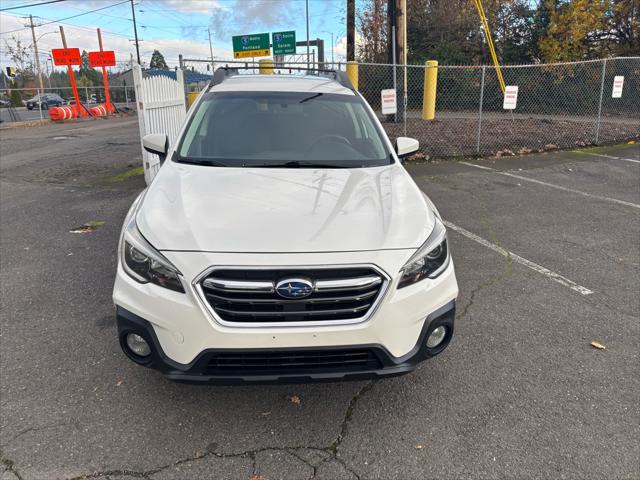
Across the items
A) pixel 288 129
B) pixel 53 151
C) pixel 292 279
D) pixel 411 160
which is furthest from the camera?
pixel 53 151

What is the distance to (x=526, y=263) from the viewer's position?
189 inches

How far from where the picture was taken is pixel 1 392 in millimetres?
2812

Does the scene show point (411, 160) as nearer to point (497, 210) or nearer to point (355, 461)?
point (497, 210)

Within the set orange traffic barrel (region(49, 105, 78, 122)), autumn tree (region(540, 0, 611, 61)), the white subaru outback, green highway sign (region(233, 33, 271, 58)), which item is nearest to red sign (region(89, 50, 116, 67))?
orange traffic barrel (region(49, 105, 78, 122))

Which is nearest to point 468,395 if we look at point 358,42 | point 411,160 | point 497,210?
point 497,210

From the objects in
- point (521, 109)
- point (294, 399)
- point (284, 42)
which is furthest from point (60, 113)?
point (294, 399)

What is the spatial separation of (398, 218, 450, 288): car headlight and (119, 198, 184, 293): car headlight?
1089 millimetres

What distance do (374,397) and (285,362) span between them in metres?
0.77

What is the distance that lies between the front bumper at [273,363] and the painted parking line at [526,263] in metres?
2.58

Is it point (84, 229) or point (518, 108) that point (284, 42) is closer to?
point (518, 108)

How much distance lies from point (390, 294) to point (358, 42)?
22218mm

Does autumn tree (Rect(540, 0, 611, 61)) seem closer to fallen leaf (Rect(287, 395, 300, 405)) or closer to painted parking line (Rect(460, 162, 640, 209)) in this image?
painted parking line (Rect(460, 162, 640, 209))

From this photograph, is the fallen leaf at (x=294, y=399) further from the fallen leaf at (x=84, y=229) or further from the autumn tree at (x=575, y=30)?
the autumn tree at (x=575, y=30)

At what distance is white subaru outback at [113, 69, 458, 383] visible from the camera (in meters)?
2.24
